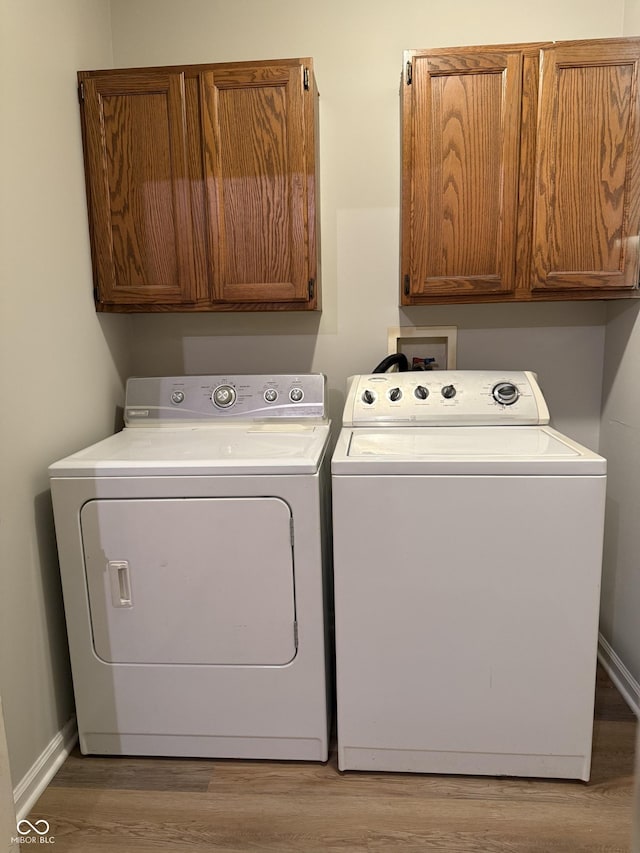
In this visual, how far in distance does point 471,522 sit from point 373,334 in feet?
3.33

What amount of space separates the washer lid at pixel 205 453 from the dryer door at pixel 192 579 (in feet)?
0.29

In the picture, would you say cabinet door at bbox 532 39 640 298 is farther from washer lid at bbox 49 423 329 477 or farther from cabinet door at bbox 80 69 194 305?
cabinet door at bbox 80 69 194 305

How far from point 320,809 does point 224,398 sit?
1263 millimetres

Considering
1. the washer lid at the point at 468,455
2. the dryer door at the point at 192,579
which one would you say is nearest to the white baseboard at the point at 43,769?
the dryer door at the point at 192,579

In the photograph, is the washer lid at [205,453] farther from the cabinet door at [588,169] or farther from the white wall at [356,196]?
the cabinet door at [588,169]

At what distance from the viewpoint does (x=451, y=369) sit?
7.47 ft

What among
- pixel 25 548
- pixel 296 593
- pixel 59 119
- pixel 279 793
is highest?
pixel 59 119

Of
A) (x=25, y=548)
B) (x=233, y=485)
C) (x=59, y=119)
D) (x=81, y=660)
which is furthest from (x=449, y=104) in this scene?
(x=81, y=660)

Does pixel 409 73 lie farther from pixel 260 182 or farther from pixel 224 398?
pixel 224 398

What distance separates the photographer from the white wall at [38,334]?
154 centimetres

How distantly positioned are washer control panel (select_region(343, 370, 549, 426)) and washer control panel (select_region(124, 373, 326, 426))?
15cm

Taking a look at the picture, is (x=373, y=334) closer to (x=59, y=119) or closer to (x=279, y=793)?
(x=59, y=119)

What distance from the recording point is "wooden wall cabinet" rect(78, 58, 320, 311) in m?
1.88

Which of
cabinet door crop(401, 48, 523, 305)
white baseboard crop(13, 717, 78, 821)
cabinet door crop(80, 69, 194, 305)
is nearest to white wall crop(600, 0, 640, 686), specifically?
cabinet door crop(401, 48, 523, 305)
